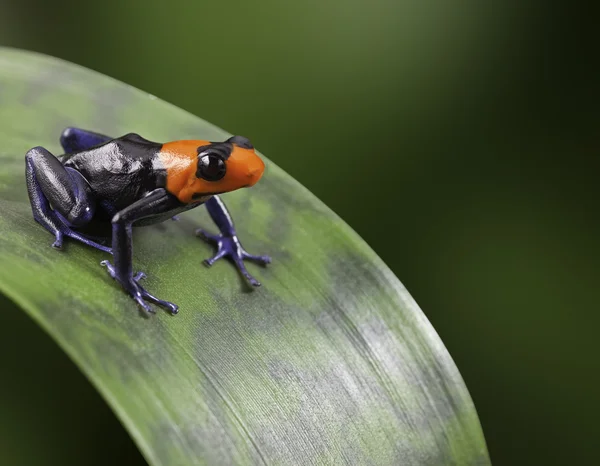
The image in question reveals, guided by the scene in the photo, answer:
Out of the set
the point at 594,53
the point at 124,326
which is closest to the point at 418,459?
the point at 124,326

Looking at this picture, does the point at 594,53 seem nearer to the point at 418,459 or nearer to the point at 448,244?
the point at 448,244

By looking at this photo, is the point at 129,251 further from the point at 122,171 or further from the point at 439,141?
the point at 439,141

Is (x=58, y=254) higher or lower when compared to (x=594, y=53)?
lower

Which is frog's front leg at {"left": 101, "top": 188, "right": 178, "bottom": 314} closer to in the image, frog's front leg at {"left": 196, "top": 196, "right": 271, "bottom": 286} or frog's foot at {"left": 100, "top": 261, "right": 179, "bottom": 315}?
frog's foot at {"left": 100, "top": 261, "right": 179, "bottom": 315}

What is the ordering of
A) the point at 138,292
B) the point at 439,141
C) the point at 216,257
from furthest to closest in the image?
the point at 439,141
the point at 216,257
the point at 138,292

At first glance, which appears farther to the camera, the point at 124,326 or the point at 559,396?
the point at 559,396

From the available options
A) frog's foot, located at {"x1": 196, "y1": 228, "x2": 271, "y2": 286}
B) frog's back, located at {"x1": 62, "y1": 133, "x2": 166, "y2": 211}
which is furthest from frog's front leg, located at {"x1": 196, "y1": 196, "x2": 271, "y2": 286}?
frog's back, located at {"x1": 62, "y1": 133, "x2": 166, "y2": 211}

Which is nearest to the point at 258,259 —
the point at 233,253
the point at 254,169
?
the point at 233,253

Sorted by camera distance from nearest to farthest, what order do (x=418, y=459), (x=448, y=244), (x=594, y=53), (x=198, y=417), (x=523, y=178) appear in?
1. (x=198, y=417)
2. (x=418, y=459)
3. (x=594, y=53)
4. (x=523, y=178)
5. (x=448, y=244)
